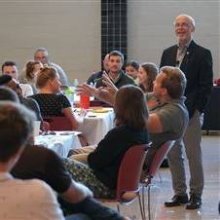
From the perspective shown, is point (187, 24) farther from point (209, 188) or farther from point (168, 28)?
point (168, 28)

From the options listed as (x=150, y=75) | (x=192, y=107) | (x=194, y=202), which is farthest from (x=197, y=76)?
(x=194, y=202)

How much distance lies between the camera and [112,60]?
6820 millimetres

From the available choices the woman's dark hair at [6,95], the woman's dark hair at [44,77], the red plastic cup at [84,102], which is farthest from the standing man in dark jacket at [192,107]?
the woman's dark hair at [6,95]

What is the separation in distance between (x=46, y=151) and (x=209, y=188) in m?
3.71

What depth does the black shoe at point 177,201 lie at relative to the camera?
5.01 meters

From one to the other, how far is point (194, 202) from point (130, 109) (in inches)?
68.8

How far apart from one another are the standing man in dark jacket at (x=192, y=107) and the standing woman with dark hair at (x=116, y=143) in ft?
4.93

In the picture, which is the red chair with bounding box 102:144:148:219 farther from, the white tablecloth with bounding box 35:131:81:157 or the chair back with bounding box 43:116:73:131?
the chair back with bounding box 43:116:73:131

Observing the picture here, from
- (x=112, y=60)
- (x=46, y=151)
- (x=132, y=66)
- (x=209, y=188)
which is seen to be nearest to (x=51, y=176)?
(x=46, y=151)

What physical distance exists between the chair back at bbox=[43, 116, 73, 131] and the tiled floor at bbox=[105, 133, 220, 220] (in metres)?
0.86

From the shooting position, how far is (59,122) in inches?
198

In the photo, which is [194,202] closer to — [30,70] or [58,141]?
[58,141]

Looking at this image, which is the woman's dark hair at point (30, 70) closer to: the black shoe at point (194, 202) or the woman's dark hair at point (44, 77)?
the woman's dark hair at point (44, 77)

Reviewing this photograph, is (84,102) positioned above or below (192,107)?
below
